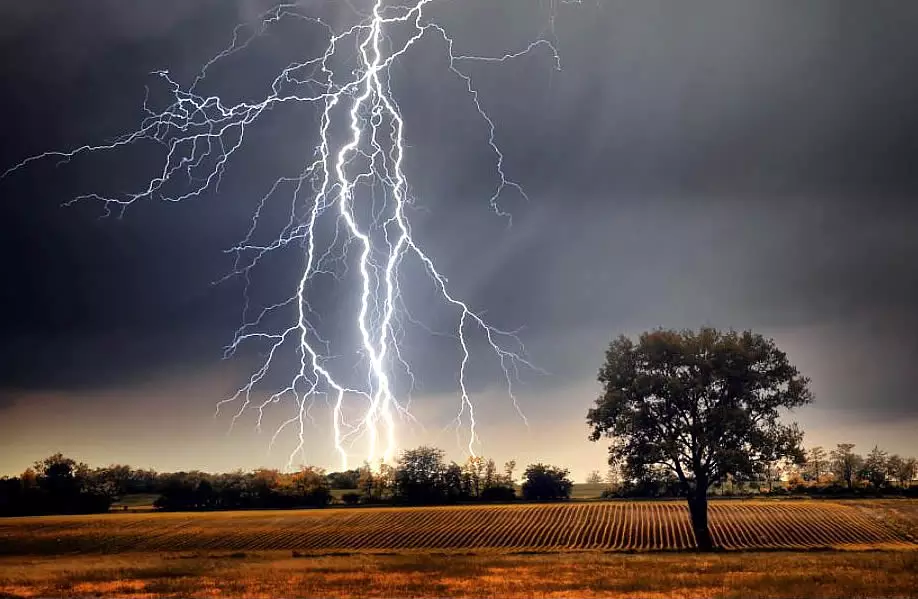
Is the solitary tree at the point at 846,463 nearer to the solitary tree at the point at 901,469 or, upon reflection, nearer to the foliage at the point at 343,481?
the solitary tree at the point at 901,469

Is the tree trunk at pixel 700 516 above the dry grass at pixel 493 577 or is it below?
above

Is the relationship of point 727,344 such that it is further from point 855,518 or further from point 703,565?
point 855,518

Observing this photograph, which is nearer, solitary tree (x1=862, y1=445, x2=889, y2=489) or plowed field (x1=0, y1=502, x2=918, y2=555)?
plowed field (x1=0, y1=502, x2=918, y2=555)

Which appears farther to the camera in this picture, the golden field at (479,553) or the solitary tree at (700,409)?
the solitary tree at (700,409)

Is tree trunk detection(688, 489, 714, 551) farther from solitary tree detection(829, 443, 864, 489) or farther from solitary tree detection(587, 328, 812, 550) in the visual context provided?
solitary tree detection(829, 443, 864, 489)

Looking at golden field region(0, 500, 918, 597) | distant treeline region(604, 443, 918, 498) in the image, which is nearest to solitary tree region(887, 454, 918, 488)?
distant treeline region(604, 443, 918, 498)

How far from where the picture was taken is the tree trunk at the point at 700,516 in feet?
110

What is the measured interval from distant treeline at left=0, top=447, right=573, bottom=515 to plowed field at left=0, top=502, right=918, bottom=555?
12.3m

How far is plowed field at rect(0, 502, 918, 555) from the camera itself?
37562mm

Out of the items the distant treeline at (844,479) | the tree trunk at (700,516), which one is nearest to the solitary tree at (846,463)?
the distant treeline at (844,479)

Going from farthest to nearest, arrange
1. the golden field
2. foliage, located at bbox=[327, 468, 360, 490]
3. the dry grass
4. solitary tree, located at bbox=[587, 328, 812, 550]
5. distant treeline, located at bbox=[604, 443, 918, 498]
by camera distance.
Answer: foliage, located at bbox=[327, 468, 360, 490] → distant treeline, located at bbox=[604, 443, 918, 498] → solitary tree, located at bbox=[587, 328, 812, 550] → the golden field → the dry grass

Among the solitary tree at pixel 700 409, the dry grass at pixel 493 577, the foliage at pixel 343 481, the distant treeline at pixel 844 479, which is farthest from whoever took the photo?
the foliage at pixel 343 481

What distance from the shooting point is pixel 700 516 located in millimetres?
33969

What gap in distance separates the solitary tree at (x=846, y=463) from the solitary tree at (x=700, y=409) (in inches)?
1927
